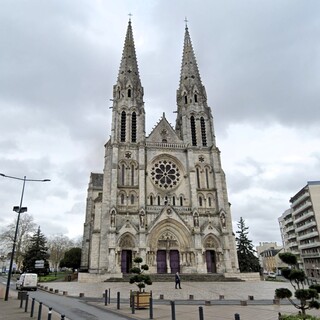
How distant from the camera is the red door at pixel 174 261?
35.7 metres

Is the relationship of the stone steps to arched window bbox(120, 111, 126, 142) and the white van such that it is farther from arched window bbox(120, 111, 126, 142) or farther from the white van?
arched window bbox(120, 111, 126, 142)

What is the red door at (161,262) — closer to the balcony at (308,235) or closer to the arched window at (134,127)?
the arched window at (134,127)

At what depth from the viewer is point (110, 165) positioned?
127ft

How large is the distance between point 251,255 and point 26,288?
115 feet

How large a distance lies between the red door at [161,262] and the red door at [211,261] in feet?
18.2

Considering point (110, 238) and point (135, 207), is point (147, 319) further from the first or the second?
point (135, 207)

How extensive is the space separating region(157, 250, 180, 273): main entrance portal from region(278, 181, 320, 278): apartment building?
28002 mm

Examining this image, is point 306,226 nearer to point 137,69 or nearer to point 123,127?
point 123,127

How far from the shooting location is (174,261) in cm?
3609

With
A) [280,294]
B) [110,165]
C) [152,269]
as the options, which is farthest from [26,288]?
[280,294]

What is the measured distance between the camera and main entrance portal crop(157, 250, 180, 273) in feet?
116

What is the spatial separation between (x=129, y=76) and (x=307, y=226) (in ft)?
143

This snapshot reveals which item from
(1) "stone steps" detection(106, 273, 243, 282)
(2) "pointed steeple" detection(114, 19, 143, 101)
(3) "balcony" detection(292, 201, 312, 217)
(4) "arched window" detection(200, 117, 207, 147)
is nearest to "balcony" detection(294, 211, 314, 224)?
(3) "balcony" detection(292, 201, 312, 217)

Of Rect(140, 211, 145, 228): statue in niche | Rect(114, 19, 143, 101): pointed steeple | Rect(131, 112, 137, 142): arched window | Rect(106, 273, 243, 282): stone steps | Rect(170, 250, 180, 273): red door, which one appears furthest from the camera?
Rect(114, 19, 143, 101): pointed steeple
